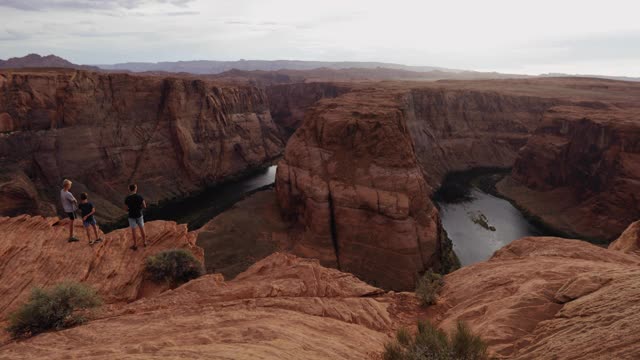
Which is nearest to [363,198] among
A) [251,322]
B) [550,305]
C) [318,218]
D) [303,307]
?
[318,218]

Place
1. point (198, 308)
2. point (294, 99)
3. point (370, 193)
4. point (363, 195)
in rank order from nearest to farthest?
point (198, 308) < point (370, 193) < point (363, 195) < point (294, 99)

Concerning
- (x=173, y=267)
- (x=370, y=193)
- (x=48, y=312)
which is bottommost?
(x=370, y=193)

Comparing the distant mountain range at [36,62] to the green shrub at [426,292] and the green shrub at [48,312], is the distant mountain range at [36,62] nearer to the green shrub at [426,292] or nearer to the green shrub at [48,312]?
the green shrub at [48,312]

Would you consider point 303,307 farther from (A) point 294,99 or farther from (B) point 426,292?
(A) point 294,99

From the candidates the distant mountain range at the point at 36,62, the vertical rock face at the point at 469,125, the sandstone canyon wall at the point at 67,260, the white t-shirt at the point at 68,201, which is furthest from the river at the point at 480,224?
the distant mountain range at the point at 36,62

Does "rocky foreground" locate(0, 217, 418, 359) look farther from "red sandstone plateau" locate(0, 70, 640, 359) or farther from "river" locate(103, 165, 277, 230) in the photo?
"river" locate(103, 165, 277, 230)

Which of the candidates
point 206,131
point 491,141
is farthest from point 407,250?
point 491,141
